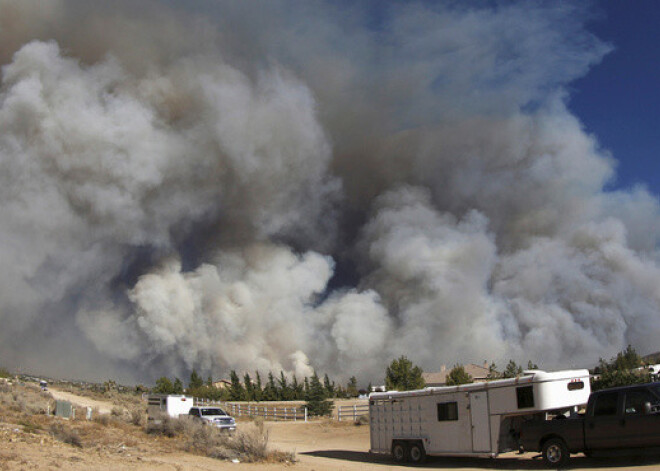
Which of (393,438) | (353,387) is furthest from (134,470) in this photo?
(353,387)

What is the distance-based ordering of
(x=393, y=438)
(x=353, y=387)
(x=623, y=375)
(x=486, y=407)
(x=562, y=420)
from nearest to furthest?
(x=562, y=420), (x=486, y=407), (x=393, y=438), (x=623, y=375), (x=353, y=387)

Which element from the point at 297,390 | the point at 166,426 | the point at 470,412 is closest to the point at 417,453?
the point at 470,412

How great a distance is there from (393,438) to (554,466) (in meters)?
4.57

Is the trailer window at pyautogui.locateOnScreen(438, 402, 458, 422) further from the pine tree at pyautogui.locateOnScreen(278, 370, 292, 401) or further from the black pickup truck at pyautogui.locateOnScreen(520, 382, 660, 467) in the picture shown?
the pine tree at pyautogui.locateOnScreen(278, 370, 292, 401)

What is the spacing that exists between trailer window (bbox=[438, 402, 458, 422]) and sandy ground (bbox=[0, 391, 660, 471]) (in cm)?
111

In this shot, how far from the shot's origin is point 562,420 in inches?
463

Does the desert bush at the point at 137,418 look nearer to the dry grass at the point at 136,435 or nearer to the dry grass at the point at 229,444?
the dry grass at the point at 136,435

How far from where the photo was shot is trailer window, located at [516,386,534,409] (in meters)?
12.4

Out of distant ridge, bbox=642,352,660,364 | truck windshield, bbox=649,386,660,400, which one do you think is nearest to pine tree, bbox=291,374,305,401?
distant ridge, bbox=642,352,660,364

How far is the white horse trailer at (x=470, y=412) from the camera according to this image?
12.4 metres

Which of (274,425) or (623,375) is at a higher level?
(623,375)

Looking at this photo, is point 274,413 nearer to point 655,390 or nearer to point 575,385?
point 575,385

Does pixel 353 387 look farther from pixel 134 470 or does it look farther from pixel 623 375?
pixel 134 470


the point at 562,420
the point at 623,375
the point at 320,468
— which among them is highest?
the point at 623,375
